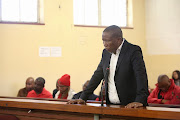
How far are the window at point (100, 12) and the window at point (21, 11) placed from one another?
1388 millimetres

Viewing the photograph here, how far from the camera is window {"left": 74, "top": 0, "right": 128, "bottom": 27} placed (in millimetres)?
11721

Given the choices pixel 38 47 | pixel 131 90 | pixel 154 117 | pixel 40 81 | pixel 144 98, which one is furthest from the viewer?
pixel 38 47

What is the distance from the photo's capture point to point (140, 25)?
1261 centimetres

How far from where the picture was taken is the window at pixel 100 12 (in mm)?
11721

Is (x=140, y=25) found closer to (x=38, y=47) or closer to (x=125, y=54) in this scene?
(x=38, y=47)

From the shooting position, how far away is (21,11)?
10.8m

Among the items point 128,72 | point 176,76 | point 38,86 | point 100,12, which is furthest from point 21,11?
point 128,72

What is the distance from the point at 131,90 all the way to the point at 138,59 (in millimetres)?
318

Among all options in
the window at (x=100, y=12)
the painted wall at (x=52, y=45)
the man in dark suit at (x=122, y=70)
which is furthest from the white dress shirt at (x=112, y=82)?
the window at (x=100, y=12)

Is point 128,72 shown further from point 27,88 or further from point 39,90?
point 27,88

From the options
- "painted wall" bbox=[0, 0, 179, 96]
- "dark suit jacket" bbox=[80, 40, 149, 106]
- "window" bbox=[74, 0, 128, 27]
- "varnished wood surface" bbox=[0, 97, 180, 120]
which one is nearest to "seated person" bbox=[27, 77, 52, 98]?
"painted wall" bbox=[0, 0, 179, 96]

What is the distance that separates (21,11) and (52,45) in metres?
1.52

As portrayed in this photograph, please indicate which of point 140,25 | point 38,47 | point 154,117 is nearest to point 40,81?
point 38,47

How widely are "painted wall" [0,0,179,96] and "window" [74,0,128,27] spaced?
41cm
